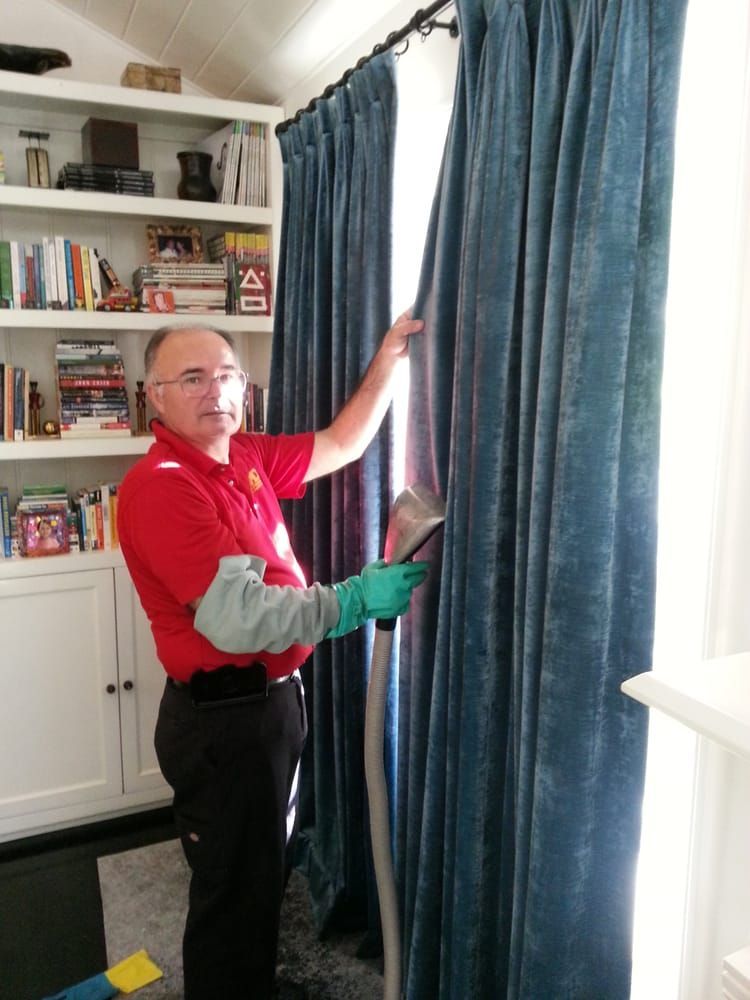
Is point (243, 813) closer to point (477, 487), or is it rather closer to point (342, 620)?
point (342, 620)

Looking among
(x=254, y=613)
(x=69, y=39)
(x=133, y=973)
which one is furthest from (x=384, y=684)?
(x=69, y=39)

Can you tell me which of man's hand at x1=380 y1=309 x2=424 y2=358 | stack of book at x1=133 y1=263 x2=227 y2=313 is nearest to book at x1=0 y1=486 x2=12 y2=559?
stack of book at x1=133 y1=263 x2=227 y2=313

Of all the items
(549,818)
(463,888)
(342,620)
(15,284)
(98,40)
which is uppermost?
(98,40)

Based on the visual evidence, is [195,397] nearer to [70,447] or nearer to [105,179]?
[70,447]

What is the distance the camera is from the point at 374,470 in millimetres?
1989

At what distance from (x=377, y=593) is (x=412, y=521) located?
161mm

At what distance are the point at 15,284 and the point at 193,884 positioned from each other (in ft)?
5.90

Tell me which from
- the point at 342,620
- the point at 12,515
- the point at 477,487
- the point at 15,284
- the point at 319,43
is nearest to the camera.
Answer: the point at 477,487

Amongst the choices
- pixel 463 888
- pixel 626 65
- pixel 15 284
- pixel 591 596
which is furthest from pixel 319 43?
pixel 463 888

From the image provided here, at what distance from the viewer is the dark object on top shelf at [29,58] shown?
2404 millimetres

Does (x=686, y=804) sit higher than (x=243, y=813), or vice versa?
(x=686, y=804)

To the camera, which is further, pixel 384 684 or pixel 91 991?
pixel 91 991

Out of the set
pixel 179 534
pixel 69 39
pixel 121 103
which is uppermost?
pixel 69 39

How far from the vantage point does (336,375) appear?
2.08 m
